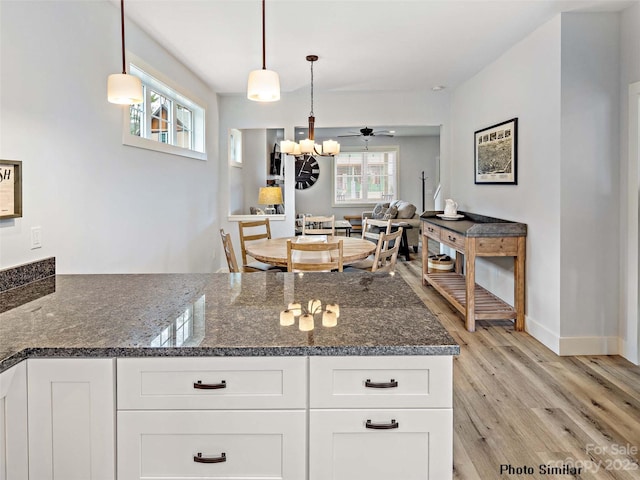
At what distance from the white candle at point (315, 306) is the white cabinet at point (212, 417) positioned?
345 mm

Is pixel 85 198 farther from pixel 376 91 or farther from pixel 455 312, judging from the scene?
pixel 376 91

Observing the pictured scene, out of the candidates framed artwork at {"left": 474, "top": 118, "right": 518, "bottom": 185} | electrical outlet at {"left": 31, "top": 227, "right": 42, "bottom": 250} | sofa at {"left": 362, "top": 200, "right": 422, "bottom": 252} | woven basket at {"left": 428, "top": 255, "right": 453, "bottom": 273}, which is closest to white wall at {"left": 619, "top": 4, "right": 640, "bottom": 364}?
framed artwork at {"left": 474, "top": 118, "right": 518, "bottom": 185}

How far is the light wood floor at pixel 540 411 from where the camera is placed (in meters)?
2.00

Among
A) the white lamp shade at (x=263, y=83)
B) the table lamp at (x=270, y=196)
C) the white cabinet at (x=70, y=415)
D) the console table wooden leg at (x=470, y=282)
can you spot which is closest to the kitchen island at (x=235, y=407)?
the white cabinet at (x=70, y=415)

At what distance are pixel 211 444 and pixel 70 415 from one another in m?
0.38

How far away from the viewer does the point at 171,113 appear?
4.48 meters

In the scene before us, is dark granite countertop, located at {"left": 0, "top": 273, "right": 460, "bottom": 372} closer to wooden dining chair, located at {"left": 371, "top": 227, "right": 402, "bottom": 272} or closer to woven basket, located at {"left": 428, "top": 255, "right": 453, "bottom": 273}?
wooden dining chair, located at {"left": 371, "top": 227, "right": 402, "bottom": 272}

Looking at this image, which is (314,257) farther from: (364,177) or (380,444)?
(364,177)

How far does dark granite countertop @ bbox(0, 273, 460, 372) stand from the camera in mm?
1185

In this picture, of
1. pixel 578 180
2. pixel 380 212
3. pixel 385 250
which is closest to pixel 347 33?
pixel 385 250

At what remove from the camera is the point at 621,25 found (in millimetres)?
3156

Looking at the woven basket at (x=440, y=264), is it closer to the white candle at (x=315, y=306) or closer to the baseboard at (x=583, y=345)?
the baseboard at (x=583, y=345)

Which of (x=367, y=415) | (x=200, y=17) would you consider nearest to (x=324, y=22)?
(x=200, y=17)

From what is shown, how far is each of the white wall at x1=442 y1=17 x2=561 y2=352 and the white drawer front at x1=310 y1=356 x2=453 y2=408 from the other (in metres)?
2.53
